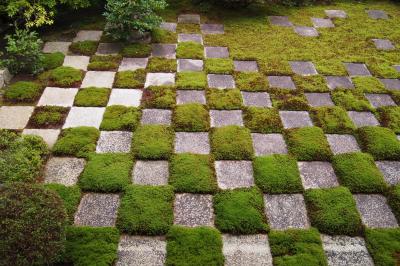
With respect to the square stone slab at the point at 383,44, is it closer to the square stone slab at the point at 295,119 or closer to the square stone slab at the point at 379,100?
the square stone slab at the point at 379,100

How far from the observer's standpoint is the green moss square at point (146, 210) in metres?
4.12

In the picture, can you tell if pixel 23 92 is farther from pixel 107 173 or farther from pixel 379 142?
pixel 379 142

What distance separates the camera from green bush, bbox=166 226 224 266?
151 inches

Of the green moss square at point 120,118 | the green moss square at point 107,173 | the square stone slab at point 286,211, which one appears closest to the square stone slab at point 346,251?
the square stone slab at point 286,211

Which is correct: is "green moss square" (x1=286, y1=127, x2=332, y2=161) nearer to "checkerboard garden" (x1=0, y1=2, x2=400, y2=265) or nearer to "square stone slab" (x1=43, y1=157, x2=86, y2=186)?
"checkerboard garden" (x1=0, y1=2, x2=400, y2=265)

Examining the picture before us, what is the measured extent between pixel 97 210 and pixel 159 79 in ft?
9.19

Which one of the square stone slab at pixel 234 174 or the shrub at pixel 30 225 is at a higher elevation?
the shrub at pixel 30 225

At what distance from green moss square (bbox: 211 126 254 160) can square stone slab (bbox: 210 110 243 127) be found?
0.45 ft

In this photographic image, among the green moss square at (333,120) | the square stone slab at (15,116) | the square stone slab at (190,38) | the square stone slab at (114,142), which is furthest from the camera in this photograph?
the square stone slab at (190,38)

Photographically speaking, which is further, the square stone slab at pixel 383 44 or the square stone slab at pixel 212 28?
the square stone slab at pixel 212 28

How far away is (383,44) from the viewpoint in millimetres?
7781

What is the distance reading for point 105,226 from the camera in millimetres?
4160

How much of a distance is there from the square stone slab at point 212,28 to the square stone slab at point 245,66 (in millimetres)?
1275

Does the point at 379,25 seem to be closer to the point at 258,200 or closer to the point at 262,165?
the point at 262,165
